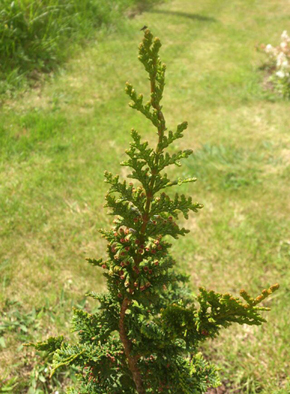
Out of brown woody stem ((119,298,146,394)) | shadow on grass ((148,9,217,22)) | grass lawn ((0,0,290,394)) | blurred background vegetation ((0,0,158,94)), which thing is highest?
shadow on grass ((148,9,217,22))

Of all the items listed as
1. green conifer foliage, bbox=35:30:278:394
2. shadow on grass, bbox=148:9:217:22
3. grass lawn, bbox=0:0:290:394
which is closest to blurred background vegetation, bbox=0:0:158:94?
grass lawn, bbox=0:0:290:394

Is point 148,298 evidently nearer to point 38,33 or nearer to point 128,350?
point 128,350

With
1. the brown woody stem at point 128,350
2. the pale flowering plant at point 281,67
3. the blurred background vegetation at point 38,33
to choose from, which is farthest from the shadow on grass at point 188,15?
the brown woody stem at point 128,350

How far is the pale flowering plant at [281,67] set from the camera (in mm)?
7195

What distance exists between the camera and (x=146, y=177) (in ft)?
4.74

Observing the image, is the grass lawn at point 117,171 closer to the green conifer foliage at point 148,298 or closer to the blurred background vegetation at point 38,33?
the blurred background vegetation at point 38,33

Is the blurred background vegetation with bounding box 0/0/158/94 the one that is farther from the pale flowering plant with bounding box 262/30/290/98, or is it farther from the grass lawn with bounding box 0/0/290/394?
the pale flowering plant with bounding box 262/30/290/98

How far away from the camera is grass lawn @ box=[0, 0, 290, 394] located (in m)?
3.06

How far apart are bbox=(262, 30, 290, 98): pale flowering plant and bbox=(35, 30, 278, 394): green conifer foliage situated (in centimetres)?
656

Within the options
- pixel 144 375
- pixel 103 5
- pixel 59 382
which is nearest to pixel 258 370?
pixel 144 375

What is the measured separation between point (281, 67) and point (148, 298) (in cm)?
722

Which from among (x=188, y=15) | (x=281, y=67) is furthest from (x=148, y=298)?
(x=188, y=15)

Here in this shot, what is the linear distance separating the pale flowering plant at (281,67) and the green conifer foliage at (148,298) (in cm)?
656

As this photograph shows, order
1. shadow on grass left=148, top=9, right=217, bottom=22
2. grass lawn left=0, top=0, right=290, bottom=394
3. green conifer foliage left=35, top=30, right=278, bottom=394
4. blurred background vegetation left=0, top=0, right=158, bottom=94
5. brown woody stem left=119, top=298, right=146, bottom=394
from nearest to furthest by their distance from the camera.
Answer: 1. green conifer foliage left=35, top=30, right=278, bottom=394
2. brown woody stem left=119, top=298, right=146, bottom=394
3. grass lawn left=0, top=0, right=290, bottom=394
4. blurred background vegetation left=0, top=0, right=158, bottom=94
5. shadow on grass left=148, top=9, right=217, bottom=22
